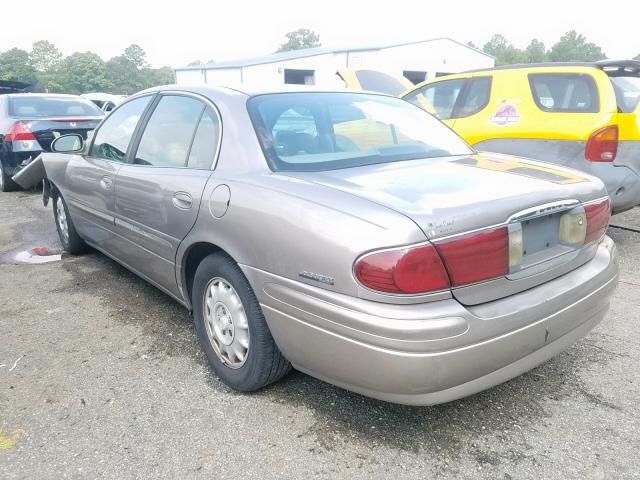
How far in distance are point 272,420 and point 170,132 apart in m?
1.78

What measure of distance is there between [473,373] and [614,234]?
4.31 meters

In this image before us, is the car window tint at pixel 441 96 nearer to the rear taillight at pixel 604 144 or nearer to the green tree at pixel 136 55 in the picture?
the rear taillight at pixel 604 144

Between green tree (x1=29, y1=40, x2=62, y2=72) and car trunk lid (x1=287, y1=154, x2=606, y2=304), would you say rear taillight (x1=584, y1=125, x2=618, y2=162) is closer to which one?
car trunk lid (x1=287, y1=154, x2=606, y2=304)

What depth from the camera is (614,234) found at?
5.34 m

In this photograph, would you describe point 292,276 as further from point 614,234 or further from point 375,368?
point 614,234

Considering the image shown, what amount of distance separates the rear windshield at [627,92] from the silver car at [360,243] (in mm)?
2280

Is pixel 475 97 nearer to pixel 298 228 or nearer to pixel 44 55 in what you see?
pixel 298 228

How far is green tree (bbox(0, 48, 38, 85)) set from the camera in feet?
249

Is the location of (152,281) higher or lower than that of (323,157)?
lower

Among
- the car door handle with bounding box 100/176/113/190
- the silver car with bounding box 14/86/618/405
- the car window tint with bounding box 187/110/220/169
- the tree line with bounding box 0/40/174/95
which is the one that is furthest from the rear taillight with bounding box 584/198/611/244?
the tree line with bounding box 0/40/174/95

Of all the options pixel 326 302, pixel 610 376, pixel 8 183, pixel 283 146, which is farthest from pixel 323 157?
pixel 8 183

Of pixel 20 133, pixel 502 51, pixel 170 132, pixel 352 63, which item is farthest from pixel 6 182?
pixel 502 51

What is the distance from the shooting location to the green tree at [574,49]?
303ft

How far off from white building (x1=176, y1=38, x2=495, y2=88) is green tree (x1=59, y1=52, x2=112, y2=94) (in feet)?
203
